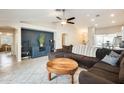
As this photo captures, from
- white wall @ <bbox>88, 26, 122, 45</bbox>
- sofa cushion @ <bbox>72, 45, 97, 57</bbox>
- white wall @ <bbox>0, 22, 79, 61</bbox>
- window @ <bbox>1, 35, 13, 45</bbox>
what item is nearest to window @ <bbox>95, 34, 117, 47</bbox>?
white wall @ <bbox>88, 26, 122, 45</bbox>

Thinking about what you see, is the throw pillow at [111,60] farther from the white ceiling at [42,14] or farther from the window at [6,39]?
the window at [6,39]

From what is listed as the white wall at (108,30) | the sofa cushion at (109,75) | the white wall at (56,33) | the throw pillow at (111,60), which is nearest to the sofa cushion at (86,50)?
the throw pillow at (111,60)


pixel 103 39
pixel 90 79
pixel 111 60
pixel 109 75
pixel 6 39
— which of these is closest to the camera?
pixel 90 79

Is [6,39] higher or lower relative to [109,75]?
higher

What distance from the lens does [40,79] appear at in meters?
3.21

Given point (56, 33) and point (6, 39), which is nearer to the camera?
point (56, 33)

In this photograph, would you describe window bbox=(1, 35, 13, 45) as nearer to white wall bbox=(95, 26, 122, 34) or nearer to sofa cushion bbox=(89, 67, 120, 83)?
white wall bbox=(95, 26, 122, 34)

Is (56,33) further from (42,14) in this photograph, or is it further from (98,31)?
(98,31)

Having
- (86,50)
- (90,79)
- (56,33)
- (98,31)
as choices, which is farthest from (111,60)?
(98,31)

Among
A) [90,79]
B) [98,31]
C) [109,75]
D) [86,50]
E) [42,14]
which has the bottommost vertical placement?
[109,75]

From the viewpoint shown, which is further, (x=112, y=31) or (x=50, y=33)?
(x=50, y=33)
